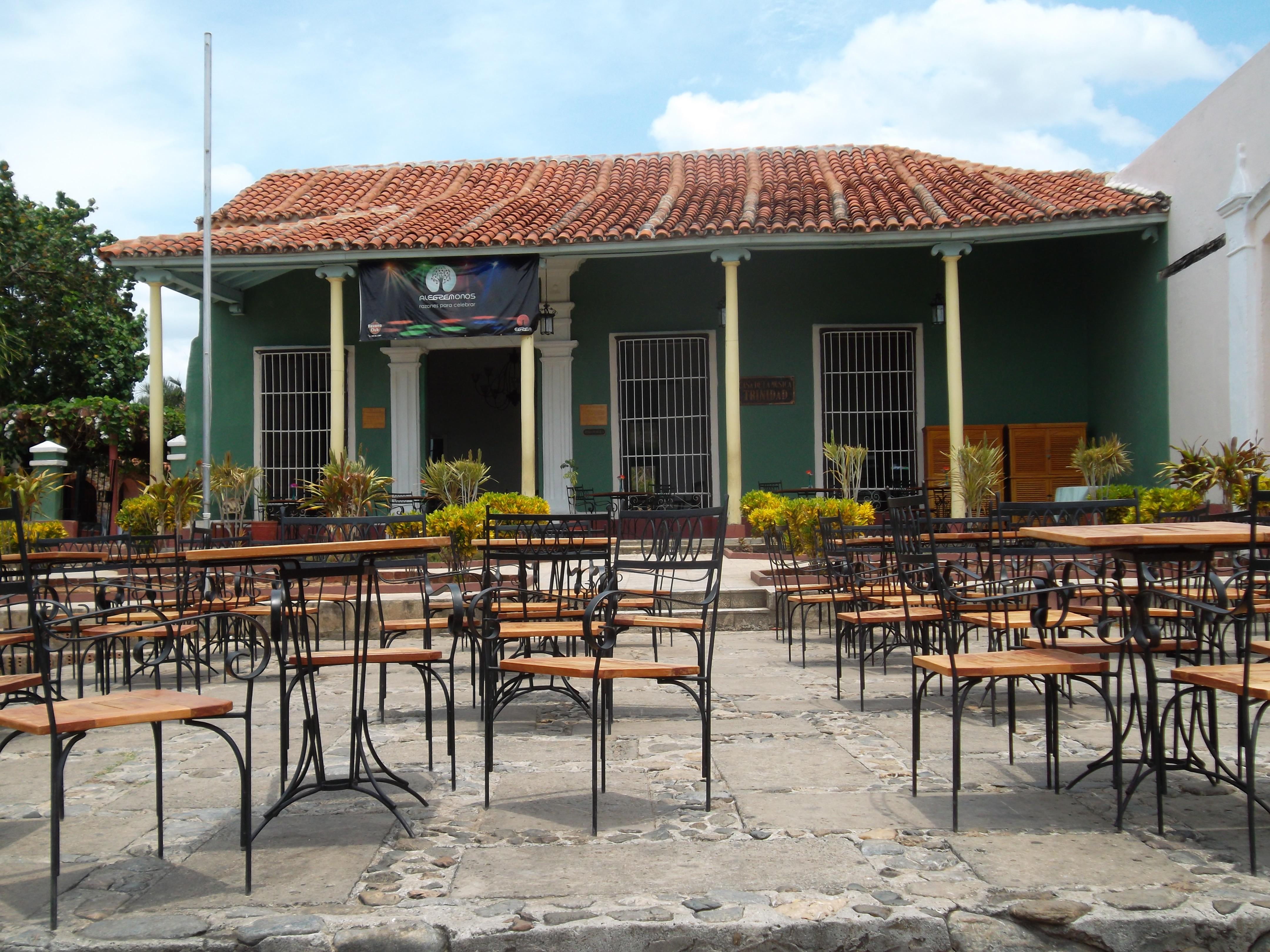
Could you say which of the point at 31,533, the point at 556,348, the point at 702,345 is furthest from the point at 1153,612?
the point at 556,348

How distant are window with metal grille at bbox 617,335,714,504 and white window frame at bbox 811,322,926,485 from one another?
1365 millimetres

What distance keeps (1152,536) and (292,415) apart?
41.8ft

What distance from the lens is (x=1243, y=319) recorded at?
9.91 meters

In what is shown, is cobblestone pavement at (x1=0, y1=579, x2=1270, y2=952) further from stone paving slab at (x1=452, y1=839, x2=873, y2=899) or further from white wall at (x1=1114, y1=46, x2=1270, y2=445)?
white wall at (x1=1114, y1=46, x2=1270, y2=445)

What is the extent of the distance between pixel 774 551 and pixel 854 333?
581 centimetres

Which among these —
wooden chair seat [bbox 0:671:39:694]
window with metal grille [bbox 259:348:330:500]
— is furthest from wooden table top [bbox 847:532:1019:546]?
window with metal grille [bbox 259:348:330:500]

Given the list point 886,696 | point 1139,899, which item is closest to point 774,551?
point 886,696

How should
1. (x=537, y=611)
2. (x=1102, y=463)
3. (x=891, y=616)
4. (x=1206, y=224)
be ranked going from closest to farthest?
1. (x=537, y=611)
2. (x=891, y=616)
3. (x=1206, y=224)
4. (x=1102, y=463)

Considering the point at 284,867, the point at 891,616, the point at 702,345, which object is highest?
the point at 702,345

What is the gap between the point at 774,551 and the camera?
8914 mm

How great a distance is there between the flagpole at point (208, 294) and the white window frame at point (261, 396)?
0.56 meters

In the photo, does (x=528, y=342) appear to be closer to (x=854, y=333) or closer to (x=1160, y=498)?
(x=854, y=333)

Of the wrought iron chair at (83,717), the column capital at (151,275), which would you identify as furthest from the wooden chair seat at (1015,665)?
the column capital at (151,275)

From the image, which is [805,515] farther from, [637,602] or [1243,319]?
[1243,319]
